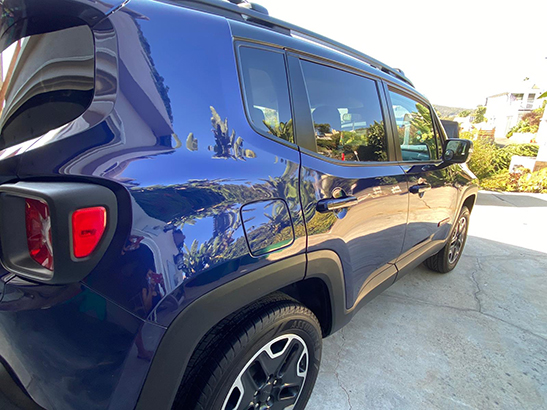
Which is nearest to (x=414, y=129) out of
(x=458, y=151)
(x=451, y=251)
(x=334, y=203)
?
(x=458, y=151)

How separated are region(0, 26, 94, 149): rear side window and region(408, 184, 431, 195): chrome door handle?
6.72 feet

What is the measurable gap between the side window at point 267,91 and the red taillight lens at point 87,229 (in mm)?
685

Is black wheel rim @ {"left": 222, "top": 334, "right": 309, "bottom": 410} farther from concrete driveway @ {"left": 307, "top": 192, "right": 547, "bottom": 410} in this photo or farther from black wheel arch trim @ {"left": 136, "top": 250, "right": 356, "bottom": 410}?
concrete driveway @ {"left": 307, "top": 192, "right": 547, "bottom": 410}

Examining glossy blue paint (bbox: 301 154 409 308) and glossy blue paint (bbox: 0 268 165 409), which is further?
glossy blue paint (bbox: 301 154 409 308)

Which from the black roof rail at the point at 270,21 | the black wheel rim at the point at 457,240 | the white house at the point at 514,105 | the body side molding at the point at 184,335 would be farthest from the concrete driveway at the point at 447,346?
the white house at the point at 514,105

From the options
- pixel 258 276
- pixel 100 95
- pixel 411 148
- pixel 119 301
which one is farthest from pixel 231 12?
pixel 411 148

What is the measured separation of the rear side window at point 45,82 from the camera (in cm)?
100

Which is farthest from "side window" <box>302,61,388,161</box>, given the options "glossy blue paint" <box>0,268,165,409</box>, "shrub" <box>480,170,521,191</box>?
"shrub" <box>480,170,521,191</box>

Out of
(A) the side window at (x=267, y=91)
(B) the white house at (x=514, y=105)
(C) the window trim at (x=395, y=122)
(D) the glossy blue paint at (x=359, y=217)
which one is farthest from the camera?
(B) the white house at (x=514, y=105)

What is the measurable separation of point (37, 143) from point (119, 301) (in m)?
0.54

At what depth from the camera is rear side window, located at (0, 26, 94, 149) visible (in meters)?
1.00

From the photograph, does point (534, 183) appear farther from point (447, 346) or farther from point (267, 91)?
point (267, 91)

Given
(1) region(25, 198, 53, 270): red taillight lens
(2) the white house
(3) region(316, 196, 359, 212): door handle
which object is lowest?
(3) region(316, 196, 359, 212): door handle

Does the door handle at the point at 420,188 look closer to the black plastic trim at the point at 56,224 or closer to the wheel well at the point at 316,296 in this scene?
the wheel well at the point at 316,296
